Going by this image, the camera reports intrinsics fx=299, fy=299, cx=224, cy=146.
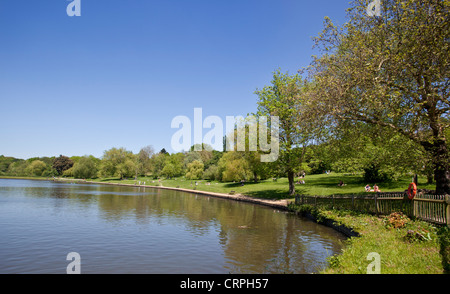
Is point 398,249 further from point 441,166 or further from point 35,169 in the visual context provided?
point 35,169

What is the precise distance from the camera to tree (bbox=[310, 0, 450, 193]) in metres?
15.5

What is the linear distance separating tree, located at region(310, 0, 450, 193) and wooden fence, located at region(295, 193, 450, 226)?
352 cm

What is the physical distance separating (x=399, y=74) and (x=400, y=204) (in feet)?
24.4

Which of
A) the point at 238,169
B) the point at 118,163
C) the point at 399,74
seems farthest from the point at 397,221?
the point at 118,163

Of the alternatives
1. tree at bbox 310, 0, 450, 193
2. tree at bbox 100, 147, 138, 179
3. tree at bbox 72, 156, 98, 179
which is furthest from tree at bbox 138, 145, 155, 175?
tree at bbox 310, 0, 450, 193

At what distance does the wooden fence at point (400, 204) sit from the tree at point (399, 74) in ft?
11.6

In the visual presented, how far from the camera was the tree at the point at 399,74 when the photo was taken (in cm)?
1552

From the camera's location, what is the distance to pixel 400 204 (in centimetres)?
1559

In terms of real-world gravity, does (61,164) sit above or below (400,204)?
above

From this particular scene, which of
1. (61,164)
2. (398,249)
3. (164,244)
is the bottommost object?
(164,244)

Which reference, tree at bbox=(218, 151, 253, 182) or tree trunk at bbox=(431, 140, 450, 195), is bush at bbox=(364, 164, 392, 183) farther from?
tree at bbox=(218, 151, 253, 182)
